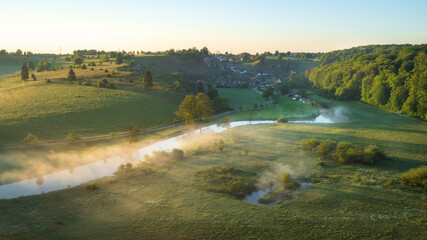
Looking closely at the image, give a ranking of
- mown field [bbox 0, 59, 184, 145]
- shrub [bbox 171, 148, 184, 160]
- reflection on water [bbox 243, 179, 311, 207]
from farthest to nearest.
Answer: mown field [bbox 0, 59, 184, 145] → shrub [bbox 171, 148, 184, 160] → reflection on water [bbox 243, 179, 311, 207]

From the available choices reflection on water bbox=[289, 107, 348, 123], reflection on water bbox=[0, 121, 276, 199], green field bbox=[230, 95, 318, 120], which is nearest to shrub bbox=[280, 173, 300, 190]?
reflection on water bbox=[0, 121, 276, 199]

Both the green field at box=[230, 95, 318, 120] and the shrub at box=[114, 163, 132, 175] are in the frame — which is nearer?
the shrub at box=[114, 163, 132, 175]

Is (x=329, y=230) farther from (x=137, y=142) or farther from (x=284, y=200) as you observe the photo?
(x=137, y=142)

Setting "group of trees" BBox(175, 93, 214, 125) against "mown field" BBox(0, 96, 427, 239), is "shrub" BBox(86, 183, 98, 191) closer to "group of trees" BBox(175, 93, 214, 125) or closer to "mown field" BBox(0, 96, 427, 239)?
"mown field" BBox(0, 96, 427, 239)

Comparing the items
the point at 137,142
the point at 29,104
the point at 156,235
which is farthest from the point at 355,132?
the point at 29,104

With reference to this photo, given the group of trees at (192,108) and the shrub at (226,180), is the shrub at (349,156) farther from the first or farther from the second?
the group of trees at (192,108)

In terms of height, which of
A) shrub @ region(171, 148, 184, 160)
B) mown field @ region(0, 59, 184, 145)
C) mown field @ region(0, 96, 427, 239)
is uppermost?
mown field @ region(0, 59, 184, 145)

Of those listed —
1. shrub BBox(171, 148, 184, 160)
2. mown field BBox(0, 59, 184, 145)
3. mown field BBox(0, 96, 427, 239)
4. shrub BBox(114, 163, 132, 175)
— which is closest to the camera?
mown field BBox(0, 96, 427, 239)

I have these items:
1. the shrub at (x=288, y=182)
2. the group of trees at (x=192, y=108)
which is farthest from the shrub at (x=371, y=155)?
the group of trees at (x=192, y=108)

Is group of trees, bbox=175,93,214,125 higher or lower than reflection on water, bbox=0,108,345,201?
higher
